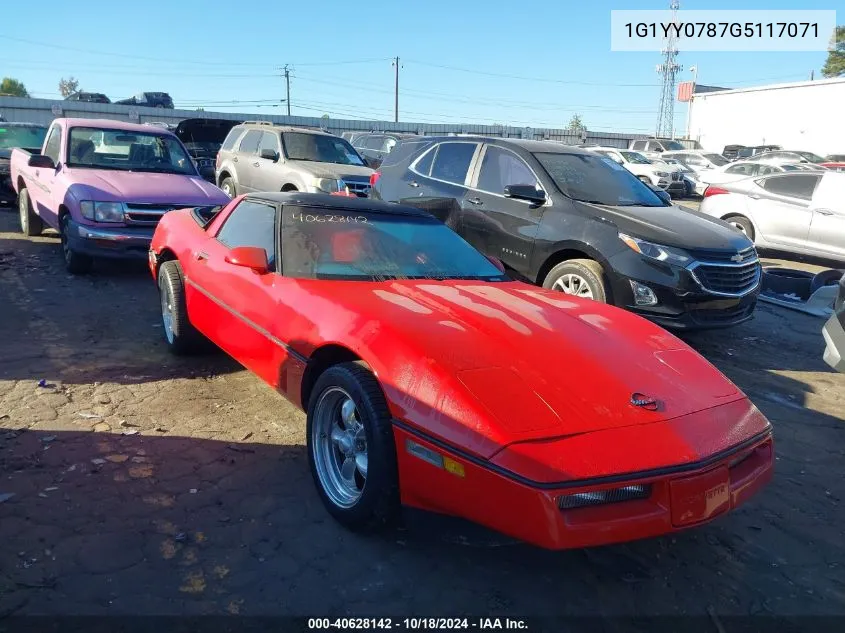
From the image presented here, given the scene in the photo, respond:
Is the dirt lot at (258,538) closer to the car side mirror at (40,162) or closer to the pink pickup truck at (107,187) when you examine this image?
the pink pickup truck at (107,187)

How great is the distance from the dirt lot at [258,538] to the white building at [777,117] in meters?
39.6

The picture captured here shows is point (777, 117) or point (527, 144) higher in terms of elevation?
point (777, 117)

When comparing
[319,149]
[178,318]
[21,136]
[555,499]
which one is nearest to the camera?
[555,499]

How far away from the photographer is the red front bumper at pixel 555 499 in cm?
237

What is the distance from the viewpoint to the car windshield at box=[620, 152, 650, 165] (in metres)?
24.3

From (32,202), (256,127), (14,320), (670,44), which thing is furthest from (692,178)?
(670,44)

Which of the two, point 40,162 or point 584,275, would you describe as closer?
point 584,275

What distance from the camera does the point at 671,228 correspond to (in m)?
5.98

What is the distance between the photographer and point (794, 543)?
320 centimetres

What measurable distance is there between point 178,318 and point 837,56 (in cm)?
6734

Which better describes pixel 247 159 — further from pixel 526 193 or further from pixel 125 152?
pixel 526 193

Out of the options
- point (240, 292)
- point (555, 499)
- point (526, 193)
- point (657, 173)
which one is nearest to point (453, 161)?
point (526, 193)

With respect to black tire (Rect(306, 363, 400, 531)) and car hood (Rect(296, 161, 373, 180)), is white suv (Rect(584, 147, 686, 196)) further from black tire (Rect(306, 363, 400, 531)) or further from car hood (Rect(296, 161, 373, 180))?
black tire (Rect(306, 363, 400, 531))

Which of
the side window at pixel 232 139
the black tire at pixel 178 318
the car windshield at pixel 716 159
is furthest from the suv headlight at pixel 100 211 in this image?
the car windshield at pixel 716 159
